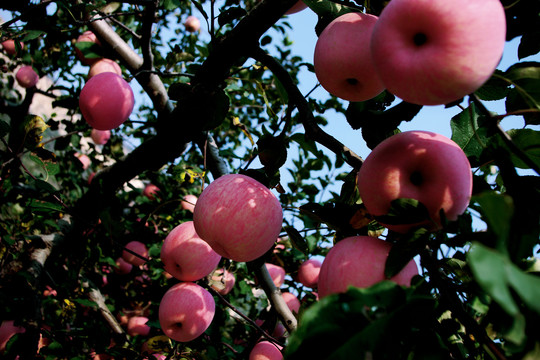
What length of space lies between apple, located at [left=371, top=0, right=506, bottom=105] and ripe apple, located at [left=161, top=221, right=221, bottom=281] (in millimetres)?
1113

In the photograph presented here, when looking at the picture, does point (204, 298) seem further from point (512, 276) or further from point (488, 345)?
point (512, 276)

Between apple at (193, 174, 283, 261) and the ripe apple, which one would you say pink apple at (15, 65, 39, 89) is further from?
apple at (193, 174, 283, 261)

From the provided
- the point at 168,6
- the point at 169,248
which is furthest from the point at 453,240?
the point at 168,6

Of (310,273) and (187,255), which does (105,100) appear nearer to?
(187,255)

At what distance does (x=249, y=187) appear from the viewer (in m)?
1.14

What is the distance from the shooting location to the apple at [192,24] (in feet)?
13.8

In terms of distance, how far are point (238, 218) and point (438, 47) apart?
70 cm

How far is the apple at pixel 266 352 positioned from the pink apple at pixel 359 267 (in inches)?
39.7

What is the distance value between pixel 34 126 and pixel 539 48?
84.6 inches

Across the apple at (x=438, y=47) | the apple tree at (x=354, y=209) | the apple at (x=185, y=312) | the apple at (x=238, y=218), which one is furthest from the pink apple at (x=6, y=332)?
the apple at (x=438, y=47)

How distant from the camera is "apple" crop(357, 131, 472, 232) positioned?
0.78m

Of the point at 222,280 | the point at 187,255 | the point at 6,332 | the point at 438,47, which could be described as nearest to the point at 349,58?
the point at 438,47

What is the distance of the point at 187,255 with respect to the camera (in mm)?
1489

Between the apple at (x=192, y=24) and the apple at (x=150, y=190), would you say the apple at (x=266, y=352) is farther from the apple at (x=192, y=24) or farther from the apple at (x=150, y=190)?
the apple at (x=192, y=24)
